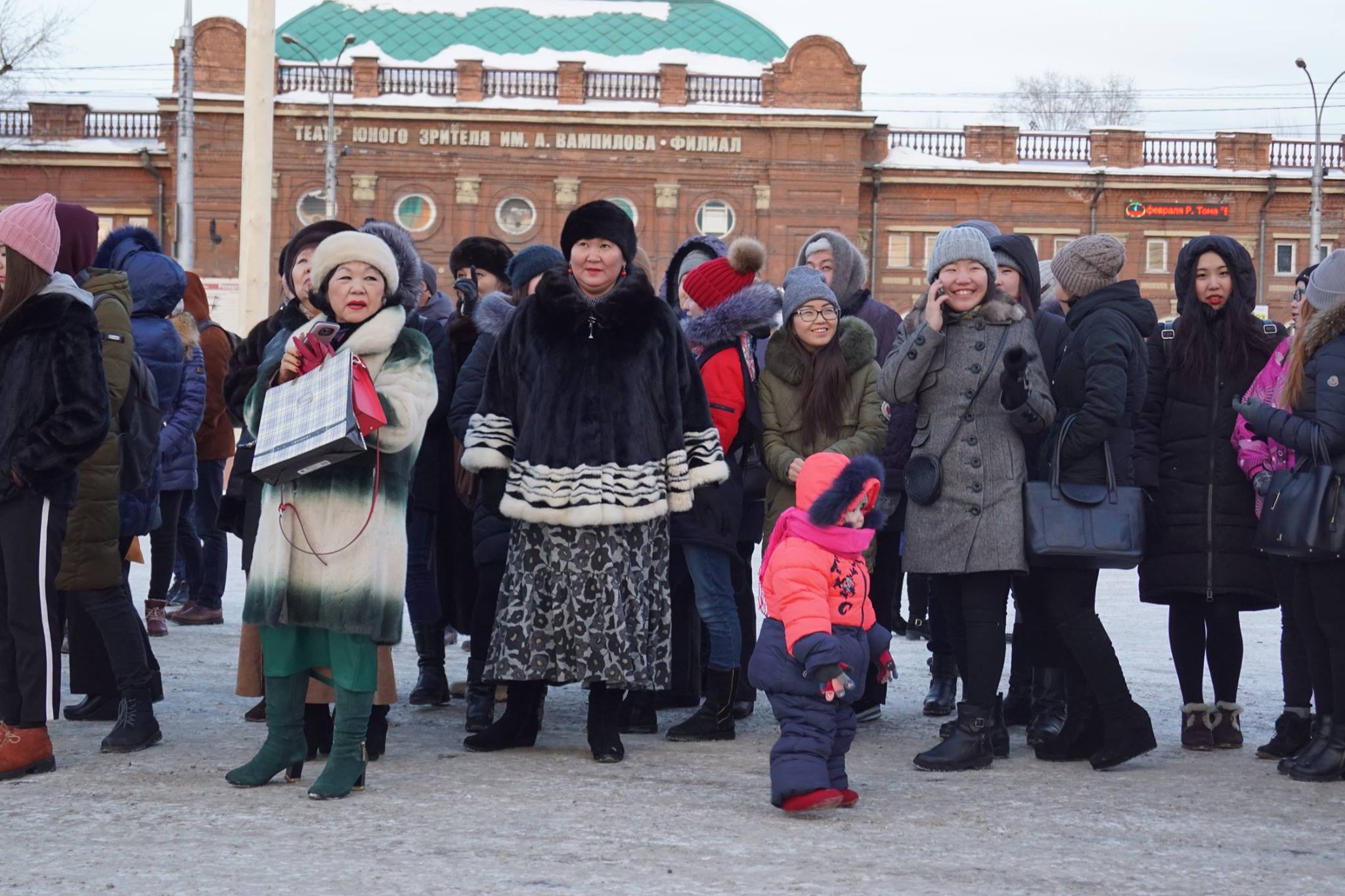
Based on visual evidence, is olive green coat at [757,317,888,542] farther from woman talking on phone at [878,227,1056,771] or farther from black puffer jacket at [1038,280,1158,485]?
black puffer jacket at [1038,280,1158,485]

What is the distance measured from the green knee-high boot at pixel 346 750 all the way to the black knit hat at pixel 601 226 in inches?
72.6

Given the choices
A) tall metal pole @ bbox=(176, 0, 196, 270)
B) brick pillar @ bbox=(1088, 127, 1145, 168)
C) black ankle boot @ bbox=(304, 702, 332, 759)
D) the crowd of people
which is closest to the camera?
the crowd of people

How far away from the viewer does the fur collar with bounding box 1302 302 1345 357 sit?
5816mm

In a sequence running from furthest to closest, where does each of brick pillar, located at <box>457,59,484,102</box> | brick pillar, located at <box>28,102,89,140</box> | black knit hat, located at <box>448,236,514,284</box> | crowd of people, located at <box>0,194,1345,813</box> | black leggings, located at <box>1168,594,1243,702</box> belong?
brick pillar, located at <box>28,102,89,140</box> → brick pillar, located at <box>457,59,484,102</box> → black knit hat, located at <box>448,236,514,284</box> → black leggings, located at <box>1168,594,1243,702</box> → crowd of people, located at <box>0,194,1345,813</box>

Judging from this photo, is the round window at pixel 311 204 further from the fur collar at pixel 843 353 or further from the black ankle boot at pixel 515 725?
the black ankle boot at pixel 515 725

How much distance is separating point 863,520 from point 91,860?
2495 mm

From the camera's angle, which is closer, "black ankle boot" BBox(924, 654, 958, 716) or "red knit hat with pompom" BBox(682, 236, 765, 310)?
"red knit hat with pompom" BBox(682, 236, 765, 310)

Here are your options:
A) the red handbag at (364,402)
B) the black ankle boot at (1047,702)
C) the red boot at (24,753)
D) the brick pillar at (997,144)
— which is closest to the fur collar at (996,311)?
the black ankle boot at (1047,702)

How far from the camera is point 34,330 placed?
5516mm

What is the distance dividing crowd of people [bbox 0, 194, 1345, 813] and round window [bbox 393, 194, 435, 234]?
39.2m

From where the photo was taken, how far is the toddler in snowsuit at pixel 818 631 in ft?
16.5

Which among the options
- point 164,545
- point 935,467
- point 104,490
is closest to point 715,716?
Answer: point 935,467

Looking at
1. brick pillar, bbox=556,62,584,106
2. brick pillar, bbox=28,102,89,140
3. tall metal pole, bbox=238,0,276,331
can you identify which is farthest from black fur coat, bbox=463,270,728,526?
brick pillar, bbox=28,102,89,140

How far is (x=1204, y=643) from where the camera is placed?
21.4ft
